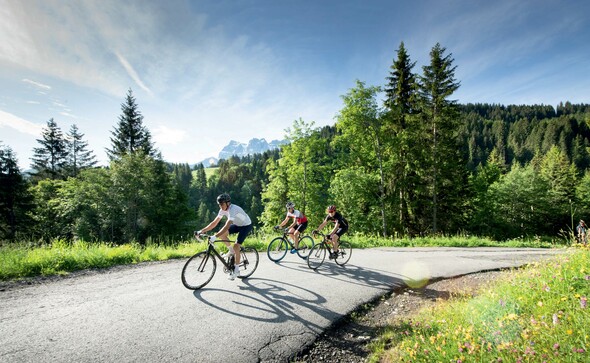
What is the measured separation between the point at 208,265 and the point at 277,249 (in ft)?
10.6

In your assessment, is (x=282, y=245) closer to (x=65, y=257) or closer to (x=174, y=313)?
(x=174, y=313)

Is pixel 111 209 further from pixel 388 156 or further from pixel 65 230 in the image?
pixel 388 156

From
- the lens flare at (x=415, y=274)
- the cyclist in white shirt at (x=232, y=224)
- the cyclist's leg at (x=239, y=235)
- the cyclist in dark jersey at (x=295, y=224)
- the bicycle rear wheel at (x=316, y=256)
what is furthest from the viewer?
the cyclist in dark jersey at (x=295, y=224)

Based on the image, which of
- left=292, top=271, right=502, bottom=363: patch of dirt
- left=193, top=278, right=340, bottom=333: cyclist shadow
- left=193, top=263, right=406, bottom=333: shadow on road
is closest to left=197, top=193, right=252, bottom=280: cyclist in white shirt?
left=193, top=263, right=406, bottom=333: shadow on road

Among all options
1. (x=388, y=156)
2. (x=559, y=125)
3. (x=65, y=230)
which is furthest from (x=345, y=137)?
(x=559, y=125)

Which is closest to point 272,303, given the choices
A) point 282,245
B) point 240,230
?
point 240,230

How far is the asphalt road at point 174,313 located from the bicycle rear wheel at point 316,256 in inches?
18.8

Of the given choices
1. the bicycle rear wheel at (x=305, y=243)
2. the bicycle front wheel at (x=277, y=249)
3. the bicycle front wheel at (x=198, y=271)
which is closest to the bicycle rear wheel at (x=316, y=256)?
the bicycle rear wheel at (x=305, y=243)

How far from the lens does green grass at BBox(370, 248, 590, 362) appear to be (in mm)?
3125

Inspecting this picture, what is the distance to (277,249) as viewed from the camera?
9766 millimetres

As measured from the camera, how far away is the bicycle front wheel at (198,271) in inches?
253

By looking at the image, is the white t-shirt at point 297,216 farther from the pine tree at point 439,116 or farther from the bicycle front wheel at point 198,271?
the pine tree at point 439,116

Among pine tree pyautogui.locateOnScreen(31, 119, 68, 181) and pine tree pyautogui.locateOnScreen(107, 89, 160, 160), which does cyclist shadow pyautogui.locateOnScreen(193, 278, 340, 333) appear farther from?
pine tree pyautogui.locateOnScreen(31, 119, 68, 181)

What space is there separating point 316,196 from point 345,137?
25.4 feet
